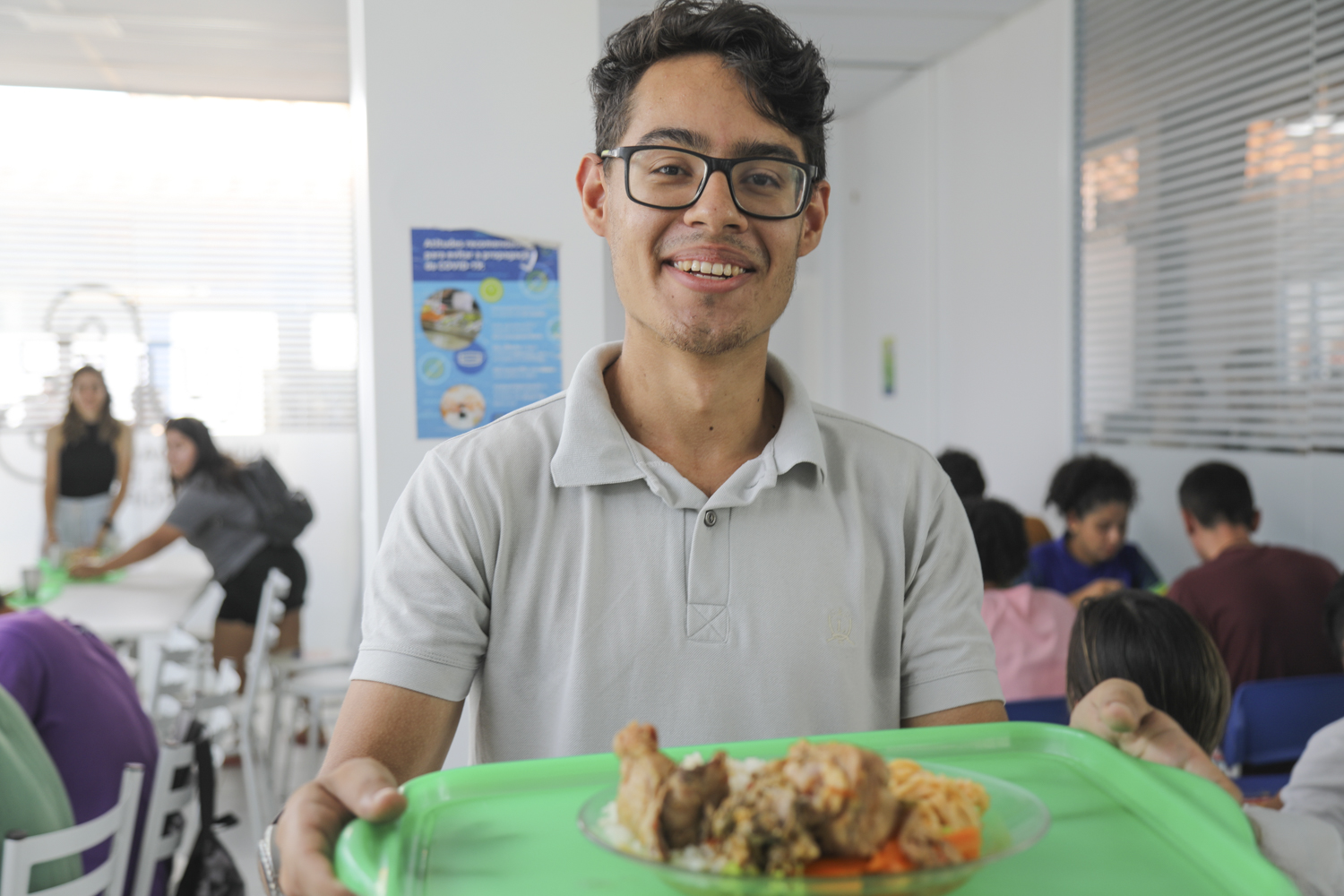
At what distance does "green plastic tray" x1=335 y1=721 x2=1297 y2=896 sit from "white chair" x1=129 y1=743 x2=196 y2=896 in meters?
1.39

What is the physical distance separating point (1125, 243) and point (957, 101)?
57.8 inches

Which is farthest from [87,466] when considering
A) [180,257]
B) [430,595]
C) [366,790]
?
[366,790]

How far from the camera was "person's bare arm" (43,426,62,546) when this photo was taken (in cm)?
556

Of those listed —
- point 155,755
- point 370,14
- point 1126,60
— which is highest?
point 1126,60

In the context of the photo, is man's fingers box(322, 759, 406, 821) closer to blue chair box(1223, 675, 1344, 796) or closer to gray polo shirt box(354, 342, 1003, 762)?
gray polo shirt box(354, 342, 1003, 762)

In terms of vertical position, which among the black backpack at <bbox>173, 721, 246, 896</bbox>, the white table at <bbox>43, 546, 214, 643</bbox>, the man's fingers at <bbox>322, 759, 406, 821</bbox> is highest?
the man's fingers at <bbox>322, 759, 406, 821</bbox>

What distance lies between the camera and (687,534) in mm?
1073

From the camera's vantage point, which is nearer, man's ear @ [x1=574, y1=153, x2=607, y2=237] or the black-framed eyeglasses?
the black-framed eyeglasses

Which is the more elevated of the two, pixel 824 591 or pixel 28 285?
pixel 28 285

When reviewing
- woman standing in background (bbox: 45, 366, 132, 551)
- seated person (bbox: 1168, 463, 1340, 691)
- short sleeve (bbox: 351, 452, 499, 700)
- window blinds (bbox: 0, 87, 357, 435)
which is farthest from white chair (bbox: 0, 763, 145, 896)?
window blinds (bbox: 0, 87, 357, 435)

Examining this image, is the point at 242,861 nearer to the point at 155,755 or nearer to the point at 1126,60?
the point at 155,755

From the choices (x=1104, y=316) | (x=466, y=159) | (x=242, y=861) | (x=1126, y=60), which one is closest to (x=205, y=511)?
(x=242, y=861)

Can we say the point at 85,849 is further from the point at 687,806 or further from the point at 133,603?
the point at 133,603

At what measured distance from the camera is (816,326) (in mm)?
6938
